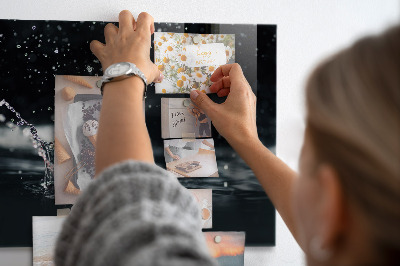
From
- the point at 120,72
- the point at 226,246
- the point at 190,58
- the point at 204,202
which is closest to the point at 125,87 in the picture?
the point at 120,72

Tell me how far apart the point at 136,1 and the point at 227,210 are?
544mm

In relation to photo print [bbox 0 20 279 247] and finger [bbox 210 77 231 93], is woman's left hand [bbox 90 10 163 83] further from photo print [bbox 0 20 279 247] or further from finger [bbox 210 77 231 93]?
finger [bbox 210 77 231 93]

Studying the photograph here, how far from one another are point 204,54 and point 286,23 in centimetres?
22

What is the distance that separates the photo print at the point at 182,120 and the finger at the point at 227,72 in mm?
87

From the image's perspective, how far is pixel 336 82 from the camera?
43 centimetres

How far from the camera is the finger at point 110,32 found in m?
0.88

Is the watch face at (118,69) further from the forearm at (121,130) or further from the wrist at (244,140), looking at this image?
the wrist at (244,140)

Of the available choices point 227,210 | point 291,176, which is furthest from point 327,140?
point 227,210

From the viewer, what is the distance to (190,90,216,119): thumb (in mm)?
931

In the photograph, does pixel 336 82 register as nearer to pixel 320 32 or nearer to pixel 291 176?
pixel 291 176

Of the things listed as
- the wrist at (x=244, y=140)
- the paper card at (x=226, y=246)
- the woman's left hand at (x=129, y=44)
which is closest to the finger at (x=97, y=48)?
the woman's left hand at (x=129, y=44)

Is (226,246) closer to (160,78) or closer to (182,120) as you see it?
(182,120)

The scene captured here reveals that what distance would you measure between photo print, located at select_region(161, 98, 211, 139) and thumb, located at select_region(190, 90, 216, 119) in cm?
2

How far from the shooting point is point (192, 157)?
95 cm
